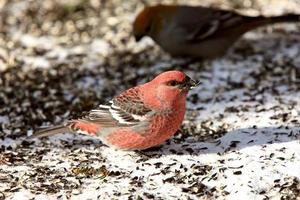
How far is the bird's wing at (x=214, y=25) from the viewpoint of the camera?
6.55 metres

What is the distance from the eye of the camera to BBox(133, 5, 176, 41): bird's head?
6.50 m

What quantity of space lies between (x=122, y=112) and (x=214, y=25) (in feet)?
8.40

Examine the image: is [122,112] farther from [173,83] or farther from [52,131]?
[52,131]

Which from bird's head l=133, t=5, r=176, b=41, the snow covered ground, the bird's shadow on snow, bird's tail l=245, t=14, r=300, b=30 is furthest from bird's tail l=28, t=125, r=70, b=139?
bird's tail l=245, t=14, r=300, b=30

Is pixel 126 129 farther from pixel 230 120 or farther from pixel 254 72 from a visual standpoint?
pixel 254 72

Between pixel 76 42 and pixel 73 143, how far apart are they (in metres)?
2.60

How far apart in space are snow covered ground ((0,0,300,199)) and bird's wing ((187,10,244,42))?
0.29 m

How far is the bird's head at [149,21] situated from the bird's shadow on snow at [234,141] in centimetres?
214

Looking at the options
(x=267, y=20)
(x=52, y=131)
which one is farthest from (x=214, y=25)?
(x=52, y=131)

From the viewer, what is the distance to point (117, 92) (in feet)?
19.6

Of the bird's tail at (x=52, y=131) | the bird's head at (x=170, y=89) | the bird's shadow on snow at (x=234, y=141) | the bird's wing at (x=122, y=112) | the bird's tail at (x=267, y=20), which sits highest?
the bird's tail at (x=267, y=20)

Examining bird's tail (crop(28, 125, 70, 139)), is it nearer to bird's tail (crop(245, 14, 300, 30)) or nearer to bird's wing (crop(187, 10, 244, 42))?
bird's wing (crop(187, 10, 244, 42))

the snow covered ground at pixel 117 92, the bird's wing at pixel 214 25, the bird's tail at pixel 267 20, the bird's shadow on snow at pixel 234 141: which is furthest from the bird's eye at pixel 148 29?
the bird's shadow on snow at pixel 234 141

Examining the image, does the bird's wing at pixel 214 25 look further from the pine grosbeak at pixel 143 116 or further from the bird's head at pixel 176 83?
the bird's head at pixel 176 83
